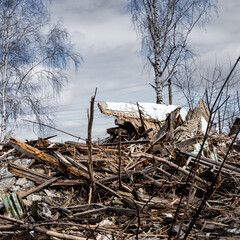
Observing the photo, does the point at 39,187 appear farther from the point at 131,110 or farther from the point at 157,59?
the point at 157,59

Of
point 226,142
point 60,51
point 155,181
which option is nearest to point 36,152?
point 155,181

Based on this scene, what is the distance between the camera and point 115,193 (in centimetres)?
320

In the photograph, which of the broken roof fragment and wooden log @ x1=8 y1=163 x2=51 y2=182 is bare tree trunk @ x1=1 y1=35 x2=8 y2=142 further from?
wooden log @ x1=8 y1=163 x2=51 y2=182

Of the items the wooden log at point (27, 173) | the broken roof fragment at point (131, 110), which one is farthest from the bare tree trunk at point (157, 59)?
the wooden log at point (27, 173)

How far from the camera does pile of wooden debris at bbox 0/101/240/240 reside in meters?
2.59

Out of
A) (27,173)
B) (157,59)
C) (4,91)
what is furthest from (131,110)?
(4,91)

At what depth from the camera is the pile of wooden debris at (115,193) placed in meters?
2.59

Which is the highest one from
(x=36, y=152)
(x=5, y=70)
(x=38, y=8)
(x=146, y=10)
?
(x=38, y=8)

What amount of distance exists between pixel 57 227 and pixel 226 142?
4148 mm

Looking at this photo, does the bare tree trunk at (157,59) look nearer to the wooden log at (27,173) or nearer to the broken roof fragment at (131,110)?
the broken roof fragment at (131,110)

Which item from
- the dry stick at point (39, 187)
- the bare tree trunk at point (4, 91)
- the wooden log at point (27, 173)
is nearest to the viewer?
the dry stick at point (39, 187)

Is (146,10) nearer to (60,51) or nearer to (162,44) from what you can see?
(162,44)

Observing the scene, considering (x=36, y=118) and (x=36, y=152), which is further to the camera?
(x=36, y=118)

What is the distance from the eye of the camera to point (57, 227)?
2652 mm
